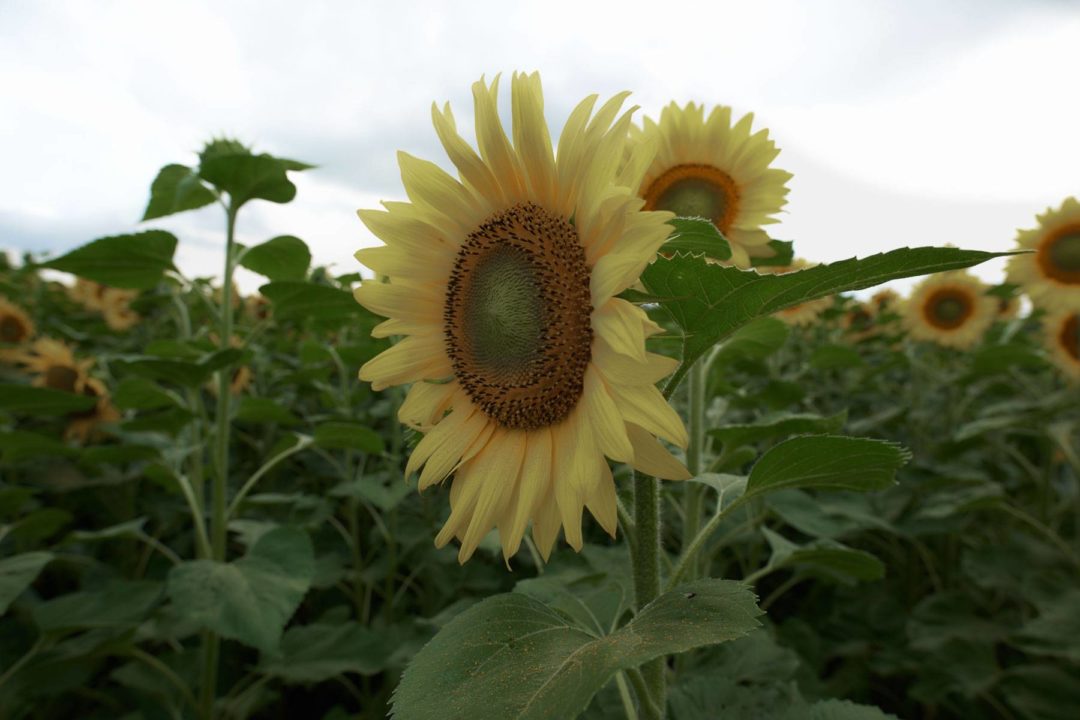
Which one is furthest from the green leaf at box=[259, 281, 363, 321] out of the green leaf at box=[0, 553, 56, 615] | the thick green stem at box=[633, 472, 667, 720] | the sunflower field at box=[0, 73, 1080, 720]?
the thick green stem at box=[633, 472, 667, 720]

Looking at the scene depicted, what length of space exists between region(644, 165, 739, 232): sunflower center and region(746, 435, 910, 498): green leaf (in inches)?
33.3

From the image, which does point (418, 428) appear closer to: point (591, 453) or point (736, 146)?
point (591, 453)

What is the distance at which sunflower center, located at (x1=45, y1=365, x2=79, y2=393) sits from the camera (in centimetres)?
399

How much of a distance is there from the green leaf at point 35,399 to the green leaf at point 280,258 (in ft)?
2.43

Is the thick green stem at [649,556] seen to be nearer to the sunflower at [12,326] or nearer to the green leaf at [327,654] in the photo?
the green leaf at [327,654]

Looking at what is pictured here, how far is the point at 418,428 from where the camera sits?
1.18m

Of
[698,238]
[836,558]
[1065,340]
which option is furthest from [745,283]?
[1065,340]

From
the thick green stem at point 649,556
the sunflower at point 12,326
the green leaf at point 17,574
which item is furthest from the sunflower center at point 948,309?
the sunflower at point 12,326

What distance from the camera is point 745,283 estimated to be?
88cm

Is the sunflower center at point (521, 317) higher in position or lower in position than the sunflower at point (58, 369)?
higher

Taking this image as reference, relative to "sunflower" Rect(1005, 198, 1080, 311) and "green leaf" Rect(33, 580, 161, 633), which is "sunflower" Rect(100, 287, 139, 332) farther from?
"sunflower" Rect(1005, 198, 1080, 311)

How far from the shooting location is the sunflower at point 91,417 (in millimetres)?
3861

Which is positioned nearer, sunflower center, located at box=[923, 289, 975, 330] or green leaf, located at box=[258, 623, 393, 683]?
green leaf, located at box=[258, 623, 393, 683]

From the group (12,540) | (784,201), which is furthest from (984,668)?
(12,540)
